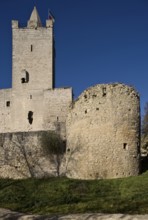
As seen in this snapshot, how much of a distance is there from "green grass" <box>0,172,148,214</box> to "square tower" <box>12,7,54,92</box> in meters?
15.4

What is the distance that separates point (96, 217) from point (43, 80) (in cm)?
2763

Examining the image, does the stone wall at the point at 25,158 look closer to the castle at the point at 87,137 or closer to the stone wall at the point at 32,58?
the castle at the point at 87,137

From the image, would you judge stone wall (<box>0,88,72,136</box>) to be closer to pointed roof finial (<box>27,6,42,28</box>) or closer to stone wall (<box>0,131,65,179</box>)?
pointed roof finial (<box>27,6,42,28</box>)

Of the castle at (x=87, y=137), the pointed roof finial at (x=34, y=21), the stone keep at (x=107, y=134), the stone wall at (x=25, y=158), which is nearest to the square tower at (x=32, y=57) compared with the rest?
the pointed roof finial at (x=34, y=21)

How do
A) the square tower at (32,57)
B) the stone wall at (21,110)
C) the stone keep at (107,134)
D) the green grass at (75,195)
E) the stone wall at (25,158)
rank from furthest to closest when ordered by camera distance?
the square tower at (32,57) < the stone wall at (21,110) < the stone wall at (25,158) < the stone keep at (107,134) < the green grass at (75,195)

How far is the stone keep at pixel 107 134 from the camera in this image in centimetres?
1908

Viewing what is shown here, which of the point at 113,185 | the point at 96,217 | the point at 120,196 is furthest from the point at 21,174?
the point at 96,217

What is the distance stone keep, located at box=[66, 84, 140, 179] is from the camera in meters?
19.1

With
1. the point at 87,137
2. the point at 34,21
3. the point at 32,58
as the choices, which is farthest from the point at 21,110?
the point at 87,137

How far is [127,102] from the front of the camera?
Answer: 1964 centimetres

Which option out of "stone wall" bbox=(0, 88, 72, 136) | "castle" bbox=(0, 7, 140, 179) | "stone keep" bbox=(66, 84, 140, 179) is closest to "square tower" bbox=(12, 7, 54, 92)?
"stone wall" bbox=(0, 88, 72, 136)

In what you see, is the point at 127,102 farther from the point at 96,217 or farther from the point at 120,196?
the point at 96,217

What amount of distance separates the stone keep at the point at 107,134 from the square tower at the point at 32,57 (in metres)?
15.3

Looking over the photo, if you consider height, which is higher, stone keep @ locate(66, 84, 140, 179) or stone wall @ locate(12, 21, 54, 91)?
stone wall @ locate(12, 21, 54, 91)
